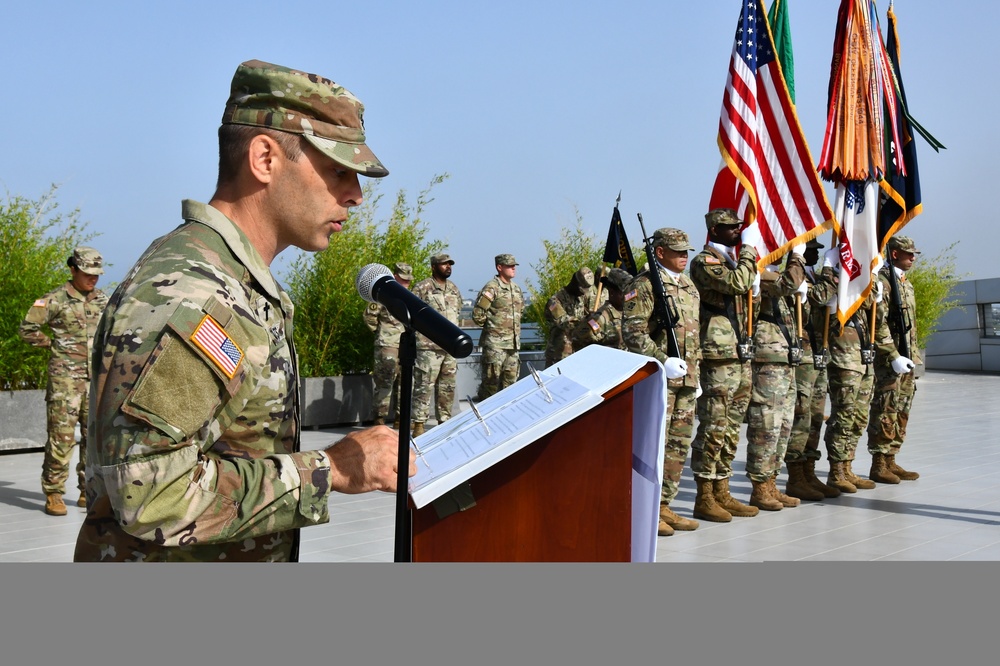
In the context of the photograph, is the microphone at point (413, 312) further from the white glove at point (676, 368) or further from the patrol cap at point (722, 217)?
the patrol cap at point (722, 217)

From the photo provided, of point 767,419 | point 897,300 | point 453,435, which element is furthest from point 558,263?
point 453,435

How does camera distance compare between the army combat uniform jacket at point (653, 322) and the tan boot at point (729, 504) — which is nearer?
the army combat uniform jacket at point (653, 322)

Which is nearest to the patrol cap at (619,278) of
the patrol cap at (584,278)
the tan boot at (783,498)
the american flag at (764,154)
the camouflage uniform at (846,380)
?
the patrol cap at (584,278)

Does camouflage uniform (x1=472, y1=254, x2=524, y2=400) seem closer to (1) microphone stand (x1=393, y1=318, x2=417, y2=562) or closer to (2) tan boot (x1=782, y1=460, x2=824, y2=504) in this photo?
(2) tan boot (x1=782, y1=460, x2=824, y2=504)

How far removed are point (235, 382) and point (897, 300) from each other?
26.4 ft

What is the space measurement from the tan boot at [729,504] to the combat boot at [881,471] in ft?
6.35

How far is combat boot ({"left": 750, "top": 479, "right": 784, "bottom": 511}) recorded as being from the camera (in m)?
7.45

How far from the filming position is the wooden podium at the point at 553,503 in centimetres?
196

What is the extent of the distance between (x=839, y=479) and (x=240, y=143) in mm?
7346

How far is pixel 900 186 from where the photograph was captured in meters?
8.74

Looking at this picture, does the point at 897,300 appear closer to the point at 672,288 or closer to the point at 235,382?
the point at 672,288

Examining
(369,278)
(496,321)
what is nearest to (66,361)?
(369,278)

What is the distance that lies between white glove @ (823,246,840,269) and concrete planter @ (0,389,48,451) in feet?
25.7

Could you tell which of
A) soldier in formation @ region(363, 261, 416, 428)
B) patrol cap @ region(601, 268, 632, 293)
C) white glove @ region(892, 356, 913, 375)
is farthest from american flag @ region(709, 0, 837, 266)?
soldier in formation @ region(363, 261, 416, 428)
